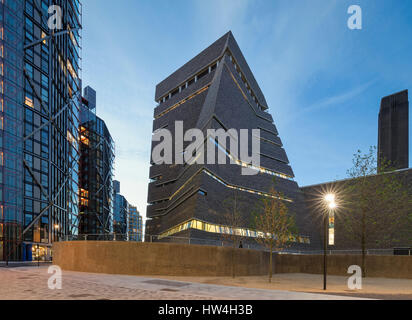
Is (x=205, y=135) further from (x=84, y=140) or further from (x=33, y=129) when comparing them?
(x=84, y=140)

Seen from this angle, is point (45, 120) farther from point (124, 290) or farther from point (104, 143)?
point (124, 290)

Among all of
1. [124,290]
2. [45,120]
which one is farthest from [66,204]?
[124,290]

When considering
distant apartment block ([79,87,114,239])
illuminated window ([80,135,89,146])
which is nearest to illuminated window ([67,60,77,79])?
distant apartment block ([79,87,114,239])

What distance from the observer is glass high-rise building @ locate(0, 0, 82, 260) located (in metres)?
52.0

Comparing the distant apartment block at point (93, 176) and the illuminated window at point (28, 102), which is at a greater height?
the illuminated window at point (28, 102)

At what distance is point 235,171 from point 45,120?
44.2 meters

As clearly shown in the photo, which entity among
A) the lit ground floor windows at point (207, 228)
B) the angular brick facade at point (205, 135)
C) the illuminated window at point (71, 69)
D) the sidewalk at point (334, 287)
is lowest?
the lit ground floor windows at point (207, 228)

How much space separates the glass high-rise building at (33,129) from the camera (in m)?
52.0

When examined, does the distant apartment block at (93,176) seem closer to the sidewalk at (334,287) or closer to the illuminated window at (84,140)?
the illuminated window at (84,140)

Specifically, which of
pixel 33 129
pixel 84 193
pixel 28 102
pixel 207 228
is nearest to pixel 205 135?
pixel 207 228

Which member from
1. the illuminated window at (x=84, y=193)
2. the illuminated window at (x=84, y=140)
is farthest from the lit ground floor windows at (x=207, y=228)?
the illuminated window at (x=84, y=140)

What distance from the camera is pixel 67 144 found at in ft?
255

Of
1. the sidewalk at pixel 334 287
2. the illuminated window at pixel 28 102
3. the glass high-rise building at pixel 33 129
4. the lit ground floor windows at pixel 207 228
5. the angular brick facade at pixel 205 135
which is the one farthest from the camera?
the illuminated window at pixel 28 102

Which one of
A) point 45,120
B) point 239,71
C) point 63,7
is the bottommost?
point 45,120
